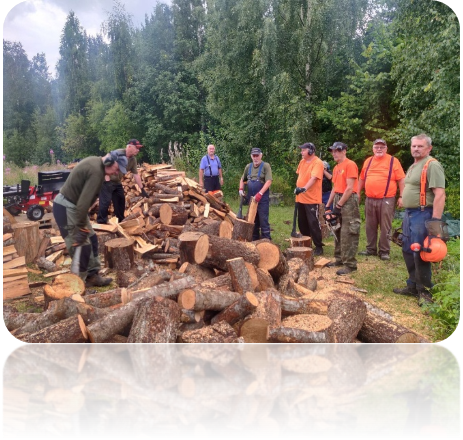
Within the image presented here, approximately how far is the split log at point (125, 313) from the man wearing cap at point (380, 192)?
235 cm

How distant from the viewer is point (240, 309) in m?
4.96

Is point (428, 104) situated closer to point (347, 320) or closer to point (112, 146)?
point (347, 320)

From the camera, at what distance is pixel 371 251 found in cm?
600

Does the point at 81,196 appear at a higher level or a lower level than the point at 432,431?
higher

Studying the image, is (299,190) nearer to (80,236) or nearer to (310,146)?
(310,146)

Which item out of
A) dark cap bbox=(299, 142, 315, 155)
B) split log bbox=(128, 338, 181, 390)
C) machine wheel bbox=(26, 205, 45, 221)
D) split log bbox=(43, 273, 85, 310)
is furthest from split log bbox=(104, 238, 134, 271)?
dark cap bbox=(299, 142, 315, 155)

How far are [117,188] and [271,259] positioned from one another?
6.78 feet

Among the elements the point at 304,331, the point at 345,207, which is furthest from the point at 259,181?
the point at 345,207

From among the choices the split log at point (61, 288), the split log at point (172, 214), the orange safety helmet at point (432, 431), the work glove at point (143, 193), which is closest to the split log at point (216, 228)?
the split log at point (172, 214)

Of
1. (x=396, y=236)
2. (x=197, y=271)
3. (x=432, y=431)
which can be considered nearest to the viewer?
(x=432, y=431)

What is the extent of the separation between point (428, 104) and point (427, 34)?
2.26 feet

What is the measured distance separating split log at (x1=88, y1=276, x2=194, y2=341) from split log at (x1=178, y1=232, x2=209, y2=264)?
0.62m

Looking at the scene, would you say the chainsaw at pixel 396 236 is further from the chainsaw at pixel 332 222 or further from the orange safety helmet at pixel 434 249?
the chainsaw at pixel 332 222

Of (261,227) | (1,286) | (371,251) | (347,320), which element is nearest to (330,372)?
(347,320)
